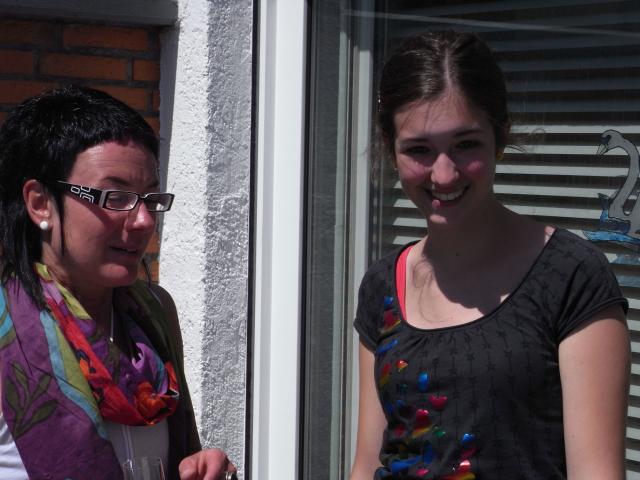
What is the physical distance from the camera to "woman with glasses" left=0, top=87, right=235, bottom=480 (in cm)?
183

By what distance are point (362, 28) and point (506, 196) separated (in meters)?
0.81

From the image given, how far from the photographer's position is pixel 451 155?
1.82 metres

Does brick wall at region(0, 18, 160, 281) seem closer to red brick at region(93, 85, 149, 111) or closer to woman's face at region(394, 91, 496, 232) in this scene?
red brick at region(93, 85, 149, 111)

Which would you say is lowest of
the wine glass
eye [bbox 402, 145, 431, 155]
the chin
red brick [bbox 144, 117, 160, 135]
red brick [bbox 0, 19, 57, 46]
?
the wine glass

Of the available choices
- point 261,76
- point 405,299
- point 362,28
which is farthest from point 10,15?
point 405,299

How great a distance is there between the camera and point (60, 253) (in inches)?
77.5

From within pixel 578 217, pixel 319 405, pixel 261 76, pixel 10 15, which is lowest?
pixel 319 405

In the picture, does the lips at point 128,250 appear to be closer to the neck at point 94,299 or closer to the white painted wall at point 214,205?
the neck at point 94,299

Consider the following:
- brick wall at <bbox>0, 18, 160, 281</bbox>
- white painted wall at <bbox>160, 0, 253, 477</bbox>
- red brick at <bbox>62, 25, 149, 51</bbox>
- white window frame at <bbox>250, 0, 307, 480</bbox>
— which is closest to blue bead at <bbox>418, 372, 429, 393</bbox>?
white window frame at <bbox>250, 0, 307, 480</bbox>

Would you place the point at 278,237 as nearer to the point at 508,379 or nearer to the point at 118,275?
the point at 118,275

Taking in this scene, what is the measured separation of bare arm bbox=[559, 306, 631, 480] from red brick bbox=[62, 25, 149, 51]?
233 cm

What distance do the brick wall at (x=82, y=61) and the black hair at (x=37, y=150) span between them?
136cm

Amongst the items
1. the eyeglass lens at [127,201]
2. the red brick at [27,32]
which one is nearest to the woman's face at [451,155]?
the eyeglass lens at [127,201]

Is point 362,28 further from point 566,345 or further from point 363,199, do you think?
point 566,345
